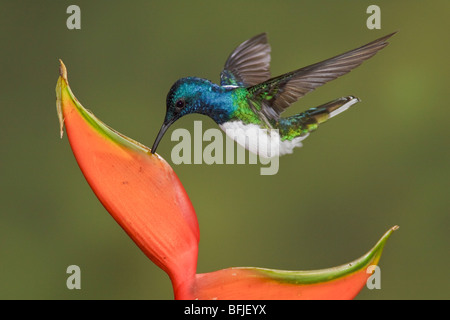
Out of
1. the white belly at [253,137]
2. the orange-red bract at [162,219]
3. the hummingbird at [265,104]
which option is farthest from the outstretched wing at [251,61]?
the orange-red bract at [162,219]

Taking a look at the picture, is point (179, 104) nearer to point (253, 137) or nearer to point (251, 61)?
point (253, 137)

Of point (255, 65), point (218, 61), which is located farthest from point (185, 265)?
point (218, 61)

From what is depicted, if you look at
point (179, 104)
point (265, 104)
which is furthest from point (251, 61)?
point (179, 104)

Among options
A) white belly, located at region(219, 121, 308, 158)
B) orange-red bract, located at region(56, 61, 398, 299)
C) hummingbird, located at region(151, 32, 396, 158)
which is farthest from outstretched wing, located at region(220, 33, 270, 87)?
orange-red bract, located at region(56, 61, 398, 299)

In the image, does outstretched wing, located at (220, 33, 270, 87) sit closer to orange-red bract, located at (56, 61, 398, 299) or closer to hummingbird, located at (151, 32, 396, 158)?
hummingbird, located at (151, 32, 396, 158)

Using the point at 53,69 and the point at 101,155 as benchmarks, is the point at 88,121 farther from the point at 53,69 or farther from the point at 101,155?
the point at 53,69

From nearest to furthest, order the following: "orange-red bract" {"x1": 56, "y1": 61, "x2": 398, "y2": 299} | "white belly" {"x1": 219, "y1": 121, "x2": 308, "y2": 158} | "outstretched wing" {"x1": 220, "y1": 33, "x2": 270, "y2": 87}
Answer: "orange-red bract" {"x1": 56, "y1": 61, "x2": 398, "y2": 299} → "white belly" {"x1": 219, "y1": 121, "x2": 308, "y2": 158} → "outstretched wing" {"x1": 220, "y1": 33, "x2": 270, "y2": 87}
